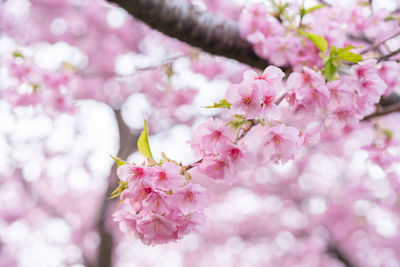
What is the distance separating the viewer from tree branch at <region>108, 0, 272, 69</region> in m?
1.47

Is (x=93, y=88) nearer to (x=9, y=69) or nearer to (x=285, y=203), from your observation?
(x=9, y=69)

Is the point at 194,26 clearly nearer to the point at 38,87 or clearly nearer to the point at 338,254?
the point at 38,87

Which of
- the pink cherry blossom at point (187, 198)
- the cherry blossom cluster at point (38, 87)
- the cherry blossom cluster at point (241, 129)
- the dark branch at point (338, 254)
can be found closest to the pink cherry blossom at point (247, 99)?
the cherry blossom cluster at point (241, 129)

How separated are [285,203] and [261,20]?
698 centimetres

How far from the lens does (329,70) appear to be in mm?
1104

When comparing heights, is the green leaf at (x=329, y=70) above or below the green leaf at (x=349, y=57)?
below

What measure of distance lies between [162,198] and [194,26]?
103cm

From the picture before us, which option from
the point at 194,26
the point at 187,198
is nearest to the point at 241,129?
the point at 187,198

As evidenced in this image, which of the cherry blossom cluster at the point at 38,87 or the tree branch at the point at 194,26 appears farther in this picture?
the cherry blossom cluster at the point at 38,87

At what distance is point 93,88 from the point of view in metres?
5.37

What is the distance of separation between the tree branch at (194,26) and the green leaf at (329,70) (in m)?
0.66

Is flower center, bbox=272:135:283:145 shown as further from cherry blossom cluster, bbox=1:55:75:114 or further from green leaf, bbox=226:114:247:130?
cherry blossom cluster, bbox=1:55:75:114

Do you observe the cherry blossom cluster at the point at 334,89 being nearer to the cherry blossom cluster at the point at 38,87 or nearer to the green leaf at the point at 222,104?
the green leaf at the point at 222,104

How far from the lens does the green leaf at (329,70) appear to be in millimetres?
1094
